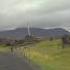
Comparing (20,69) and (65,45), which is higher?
(20,69)

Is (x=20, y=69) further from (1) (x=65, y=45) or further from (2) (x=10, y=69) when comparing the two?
(1) (x=65, y=45)

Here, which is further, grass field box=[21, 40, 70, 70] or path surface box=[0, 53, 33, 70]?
grass field box=[21, 40, 70, 70]

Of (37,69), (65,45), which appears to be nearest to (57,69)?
(37,69)

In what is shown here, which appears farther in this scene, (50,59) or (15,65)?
(50,59)

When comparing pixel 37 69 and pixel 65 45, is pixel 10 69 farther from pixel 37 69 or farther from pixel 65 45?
pixel 65 45

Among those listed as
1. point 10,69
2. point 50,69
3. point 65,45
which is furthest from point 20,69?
point 65,45

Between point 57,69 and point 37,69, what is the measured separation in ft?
Answer: 10.5

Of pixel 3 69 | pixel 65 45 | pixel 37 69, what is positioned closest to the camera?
pixel 37 69

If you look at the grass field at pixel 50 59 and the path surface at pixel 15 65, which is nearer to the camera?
the path surface at pixel 15 65

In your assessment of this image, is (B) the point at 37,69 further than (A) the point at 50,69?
No

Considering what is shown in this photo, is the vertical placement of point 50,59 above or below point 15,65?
below

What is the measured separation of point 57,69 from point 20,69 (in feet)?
11.4

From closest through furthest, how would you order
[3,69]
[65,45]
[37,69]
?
[37,69]
[3,69]
[65,45]

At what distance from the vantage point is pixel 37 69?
23.2 meters
